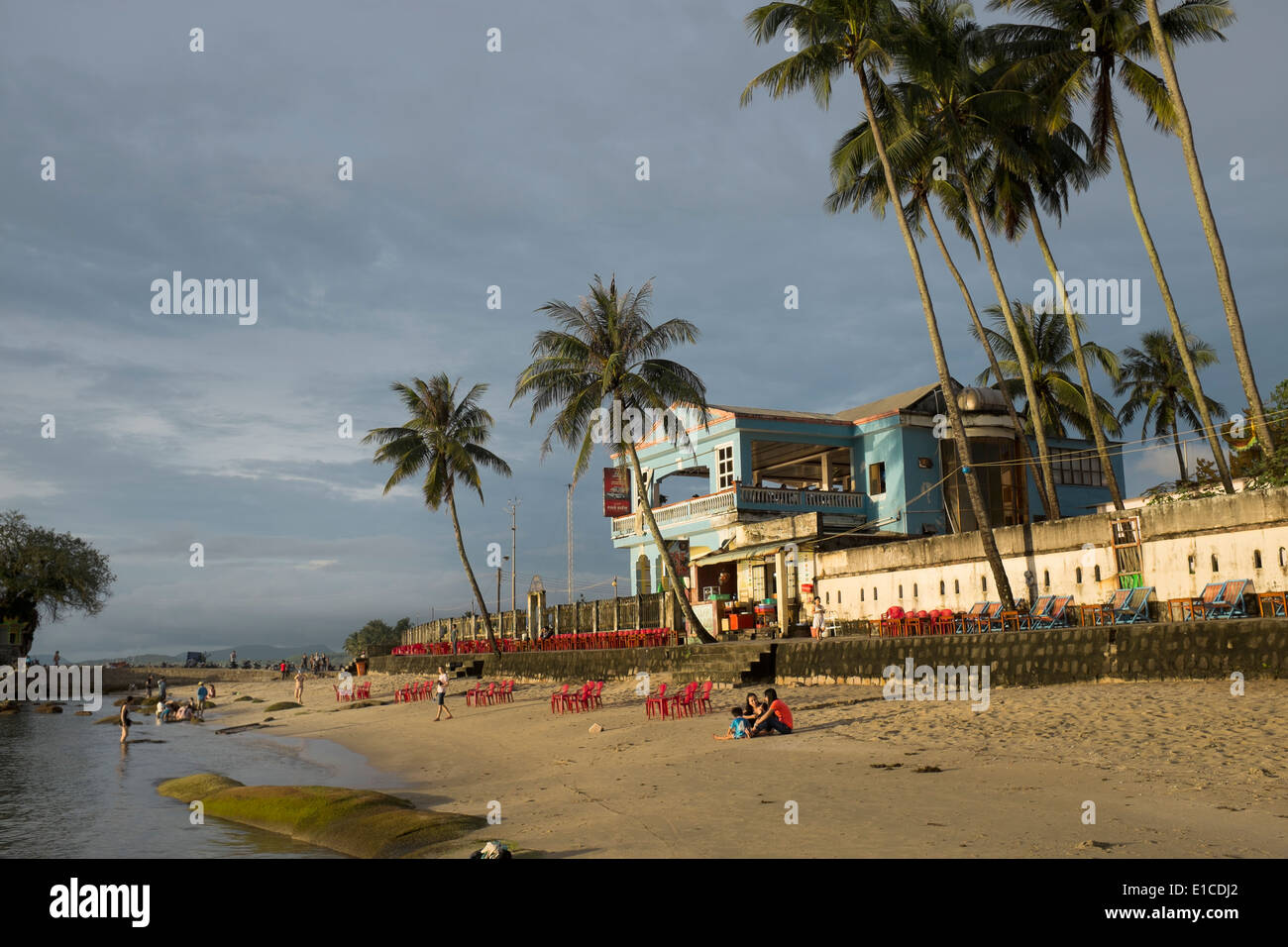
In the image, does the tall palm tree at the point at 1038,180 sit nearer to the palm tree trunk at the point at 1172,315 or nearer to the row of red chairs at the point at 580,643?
the palm tree trunk at the point at 1172,315

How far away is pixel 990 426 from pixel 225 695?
48720 millimetres

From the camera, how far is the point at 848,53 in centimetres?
2366

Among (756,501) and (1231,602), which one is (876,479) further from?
(1231,602)

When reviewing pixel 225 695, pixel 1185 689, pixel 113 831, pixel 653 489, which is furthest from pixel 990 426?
pixel 225 695

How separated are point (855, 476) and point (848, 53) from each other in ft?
63.8

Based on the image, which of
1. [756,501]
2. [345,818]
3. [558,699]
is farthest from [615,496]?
[345,818]

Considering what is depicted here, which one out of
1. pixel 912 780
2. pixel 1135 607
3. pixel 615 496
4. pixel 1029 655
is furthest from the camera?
pixel 615 496

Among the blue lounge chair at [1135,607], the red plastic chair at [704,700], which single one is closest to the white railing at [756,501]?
the red plastic chair at [704,700]

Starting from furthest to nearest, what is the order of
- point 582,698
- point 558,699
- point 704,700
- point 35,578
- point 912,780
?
point 35,578 < point 558,699 < point 582,698 < point 704,700 < point 912,780

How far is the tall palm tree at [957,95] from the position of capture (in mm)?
23969

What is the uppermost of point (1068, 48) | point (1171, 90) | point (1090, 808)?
point (1068, 48)

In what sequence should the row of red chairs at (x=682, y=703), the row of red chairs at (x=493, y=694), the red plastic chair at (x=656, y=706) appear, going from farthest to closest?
the row of red chairs at (x=493, y=694) → the red plastic chair at (x=656, y=706) → the row of red chairs at (x=682, y=703)
